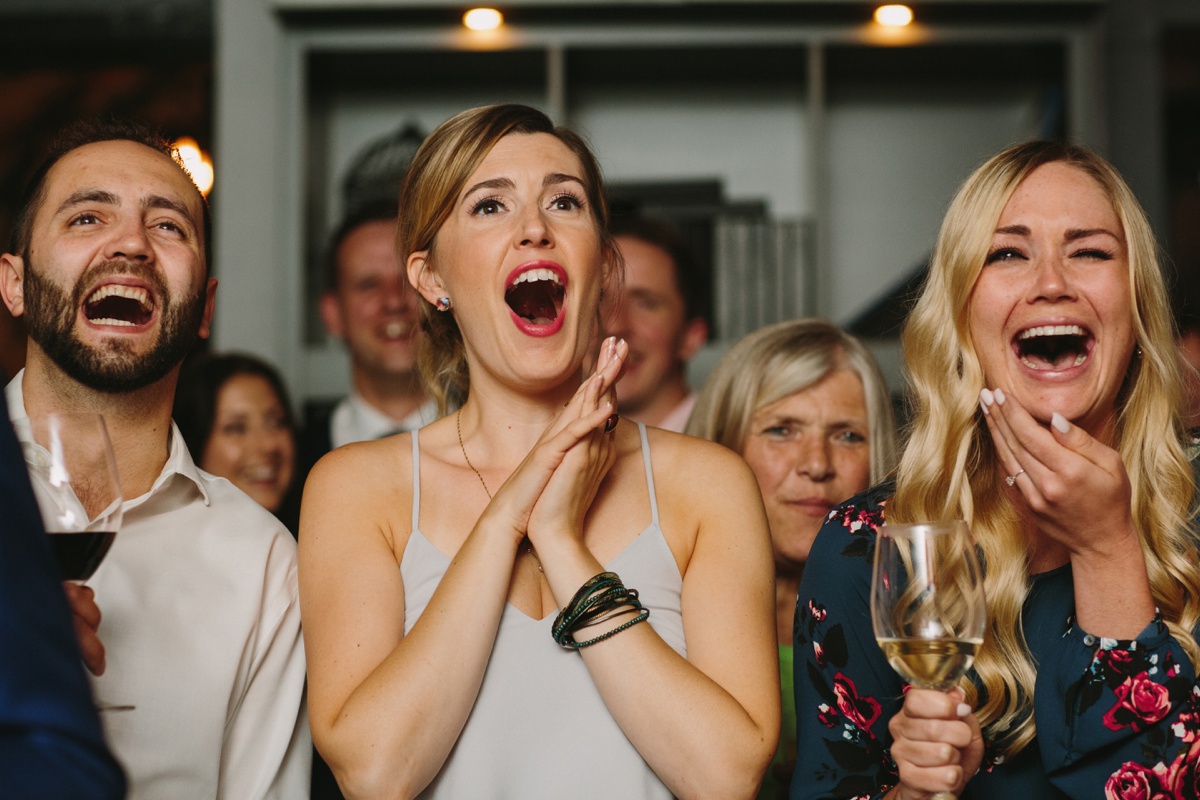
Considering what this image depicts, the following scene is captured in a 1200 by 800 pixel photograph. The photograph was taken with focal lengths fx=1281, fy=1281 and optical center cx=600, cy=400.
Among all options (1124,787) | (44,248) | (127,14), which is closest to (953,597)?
(1124,787)

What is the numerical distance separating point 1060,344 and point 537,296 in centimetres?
75

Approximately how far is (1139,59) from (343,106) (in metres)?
2.43

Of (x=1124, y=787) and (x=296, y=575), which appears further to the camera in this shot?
(x=296, y=575)

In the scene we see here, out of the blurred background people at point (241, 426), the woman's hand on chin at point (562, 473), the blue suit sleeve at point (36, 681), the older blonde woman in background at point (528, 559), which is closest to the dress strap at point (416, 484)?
the older blonde woman in background at point (528, 559)

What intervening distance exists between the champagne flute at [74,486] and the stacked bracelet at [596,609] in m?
0.54

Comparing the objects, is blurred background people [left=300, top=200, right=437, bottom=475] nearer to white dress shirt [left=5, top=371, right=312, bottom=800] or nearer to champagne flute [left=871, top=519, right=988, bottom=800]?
white dress shirt [left=5, top=371, right=312, bottom=800]

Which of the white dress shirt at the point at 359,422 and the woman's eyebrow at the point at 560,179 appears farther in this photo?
the white dress shirt at the point at 359,422

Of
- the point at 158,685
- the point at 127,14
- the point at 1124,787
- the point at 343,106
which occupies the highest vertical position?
the point at 127,14

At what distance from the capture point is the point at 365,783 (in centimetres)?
148

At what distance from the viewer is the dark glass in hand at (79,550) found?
1.19 meters

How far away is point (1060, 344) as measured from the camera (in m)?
1.81

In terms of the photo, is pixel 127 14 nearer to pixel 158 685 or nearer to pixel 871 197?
pixel 871 197

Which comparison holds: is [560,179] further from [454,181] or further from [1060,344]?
[1060,344]

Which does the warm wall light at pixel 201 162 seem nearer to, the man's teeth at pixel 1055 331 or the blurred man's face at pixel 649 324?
the blurred man's face at pixel 649 324
